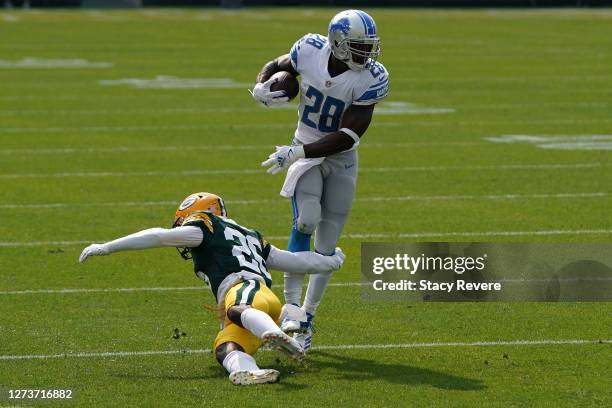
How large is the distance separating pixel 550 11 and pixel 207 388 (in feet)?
140

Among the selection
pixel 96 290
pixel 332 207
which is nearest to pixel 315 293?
Result: pixel 332 207

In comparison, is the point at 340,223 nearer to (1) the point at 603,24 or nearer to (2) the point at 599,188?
(2) the point at 599,188

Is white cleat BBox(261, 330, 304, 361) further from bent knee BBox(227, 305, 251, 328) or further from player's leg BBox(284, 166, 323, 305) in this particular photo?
player's leg BBox(284, 166, 323, 305)

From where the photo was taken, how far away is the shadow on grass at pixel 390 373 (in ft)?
23.2

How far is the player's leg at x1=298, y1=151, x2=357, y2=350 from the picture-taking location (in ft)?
26.4

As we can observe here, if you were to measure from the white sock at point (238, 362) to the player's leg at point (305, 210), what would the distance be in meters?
1.08

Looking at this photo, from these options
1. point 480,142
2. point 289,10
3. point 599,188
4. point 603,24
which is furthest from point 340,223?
point 289,10

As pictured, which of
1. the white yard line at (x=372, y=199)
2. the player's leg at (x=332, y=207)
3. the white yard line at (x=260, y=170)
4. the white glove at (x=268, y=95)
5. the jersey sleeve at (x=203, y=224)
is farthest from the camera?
the white yard line at (x=260, y=170)

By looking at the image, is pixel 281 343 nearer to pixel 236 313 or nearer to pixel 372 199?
pixel 236 313

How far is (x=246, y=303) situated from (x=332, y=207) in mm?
1199

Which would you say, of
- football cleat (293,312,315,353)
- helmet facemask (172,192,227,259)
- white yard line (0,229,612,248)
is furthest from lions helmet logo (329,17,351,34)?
white yard line (0,229,612,248)

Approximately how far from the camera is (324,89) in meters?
7.89

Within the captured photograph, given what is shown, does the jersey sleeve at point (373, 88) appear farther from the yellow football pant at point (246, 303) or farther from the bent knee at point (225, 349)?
the bent knee at point (225, 349)

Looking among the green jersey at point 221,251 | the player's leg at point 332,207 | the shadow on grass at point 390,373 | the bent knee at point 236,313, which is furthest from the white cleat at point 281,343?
the player's leg at point 332,207
